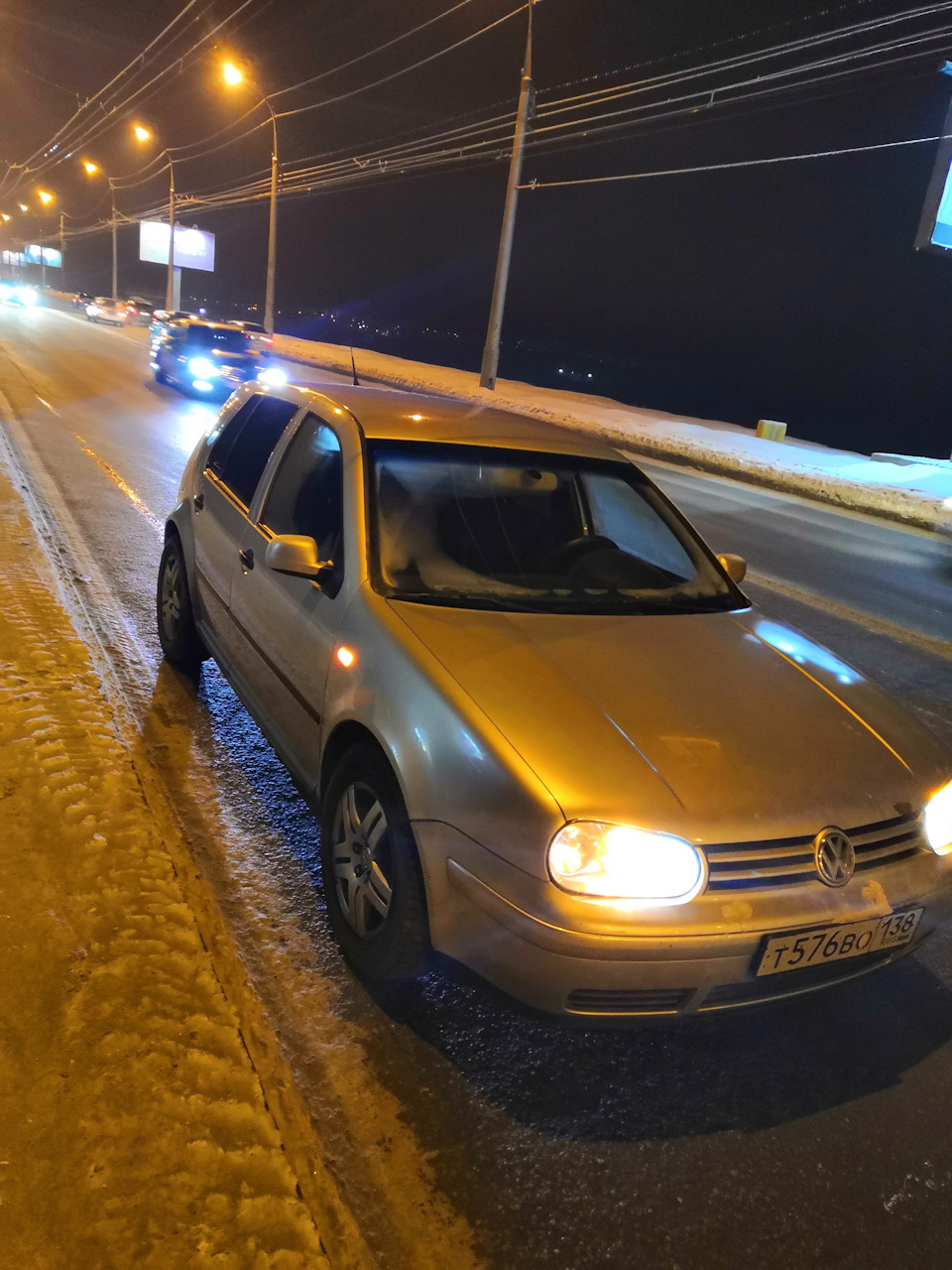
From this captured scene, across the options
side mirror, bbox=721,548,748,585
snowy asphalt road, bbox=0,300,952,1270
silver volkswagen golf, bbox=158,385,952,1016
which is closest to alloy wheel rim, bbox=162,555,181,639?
silver volkswagen golf, bbox=158,385,952,1016

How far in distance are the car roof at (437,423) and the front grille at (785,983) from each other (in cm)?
226

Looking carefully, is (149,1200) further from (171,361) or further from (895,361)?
(895,361)

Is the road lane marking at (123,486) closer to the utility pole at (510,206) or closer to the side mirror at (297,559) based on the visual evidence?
the side mirror at (297,559)

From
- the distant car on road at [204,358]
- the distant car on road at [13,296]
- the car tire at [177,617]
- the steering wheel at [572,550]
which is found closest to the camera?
the steering wheel at [572,550]

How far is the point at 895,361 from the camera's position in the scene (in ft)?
340

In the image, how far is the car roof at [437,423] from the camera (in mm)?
3537

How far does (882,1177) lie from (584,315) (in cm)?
10177

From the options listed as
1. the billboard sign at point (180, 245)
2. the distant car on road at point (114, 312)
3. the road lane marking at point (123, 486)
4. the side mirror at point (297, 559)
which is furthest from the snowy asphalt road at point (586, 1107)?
the billboard sign at point (180, 245)

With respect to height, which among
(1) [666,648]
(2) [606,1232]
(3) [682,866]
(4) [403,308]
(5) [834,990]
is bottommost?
(2) [606,1232]

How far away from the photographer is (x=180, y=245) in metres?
70.5

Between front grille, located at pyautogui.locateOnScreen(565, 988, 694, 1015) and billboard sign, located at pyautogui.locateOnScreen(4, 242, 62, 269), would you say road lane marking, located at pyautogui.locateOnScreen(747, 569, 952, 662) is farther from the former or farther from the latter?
billboard sign, located at pyautogui.locateOnScreen(4, 242, 62, 269)

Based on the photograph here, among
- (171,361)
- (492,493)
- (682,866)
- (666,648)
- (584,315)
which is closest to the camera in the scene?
(682,866)

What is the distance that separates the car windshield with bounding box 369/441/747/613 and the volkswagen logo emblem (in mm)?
1176

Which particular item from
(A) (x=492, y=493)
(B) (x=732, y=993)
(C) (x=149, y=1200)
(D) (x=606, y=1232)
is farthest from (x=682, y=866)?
(A) (x=492, y=493)
